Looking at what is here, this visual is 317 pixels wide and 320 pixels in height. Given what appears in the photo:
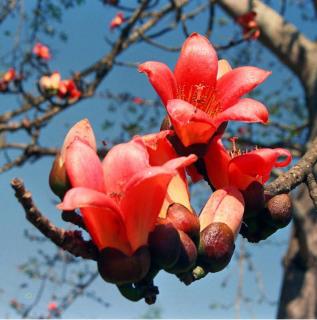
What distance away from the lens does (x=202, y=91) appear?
0.80m

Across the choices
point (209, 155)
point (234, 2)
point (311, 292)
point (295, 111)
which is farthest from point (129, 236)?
point (295, 111)

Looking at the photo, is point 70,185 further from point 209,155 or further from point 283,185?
point 283,185

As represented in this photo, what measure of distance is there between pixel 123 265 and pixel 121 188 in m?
0.07

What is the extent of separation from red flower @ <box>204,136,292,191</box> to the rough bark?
9.84ft

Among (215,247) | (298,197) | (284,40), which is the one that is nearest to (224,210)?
(215,247)

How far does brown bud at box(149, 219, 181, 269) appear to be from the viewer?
625 mm

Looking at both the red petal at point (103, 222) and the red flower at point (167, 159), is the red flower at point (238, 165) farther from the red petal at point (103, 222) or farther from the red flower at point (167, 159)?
the red petal at point (103, 222)

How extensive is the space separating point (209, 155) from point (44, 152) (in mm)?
3247

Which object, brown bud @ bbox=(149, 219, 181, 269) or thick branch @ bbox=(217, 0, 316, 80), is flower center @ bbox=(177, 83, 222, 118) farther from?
thick branch @ bbox=(217, 0, 316, 80)

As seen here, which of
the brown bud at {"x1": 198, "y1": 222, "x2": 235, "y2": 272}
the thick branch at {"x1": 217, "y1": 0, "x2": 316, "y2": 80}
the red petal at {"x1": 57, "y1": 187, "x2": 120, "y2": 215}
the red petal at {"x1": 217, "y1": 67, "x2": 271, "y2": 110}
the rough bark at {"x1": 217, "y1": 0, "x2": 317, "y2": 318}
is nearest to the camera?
the red petal at {"x1": 57, "y1": 187, "x2": 120, "y2": 215}

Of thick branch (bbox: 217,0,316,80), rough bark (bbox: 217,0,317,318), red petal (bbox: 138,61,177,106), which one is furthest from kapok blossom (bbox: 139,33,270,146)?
thick branch (bbox: 217,0,316,80)

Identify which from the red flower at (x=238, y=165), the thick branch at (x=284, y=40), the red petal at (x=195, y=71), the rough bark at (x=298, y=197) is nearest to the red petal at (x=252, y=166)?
the red flower at (x=238, y=165)

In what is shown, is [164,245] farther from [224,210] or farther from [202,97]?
[202,97]

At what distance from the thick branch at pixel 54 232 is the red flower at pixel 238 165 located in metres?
0.19
